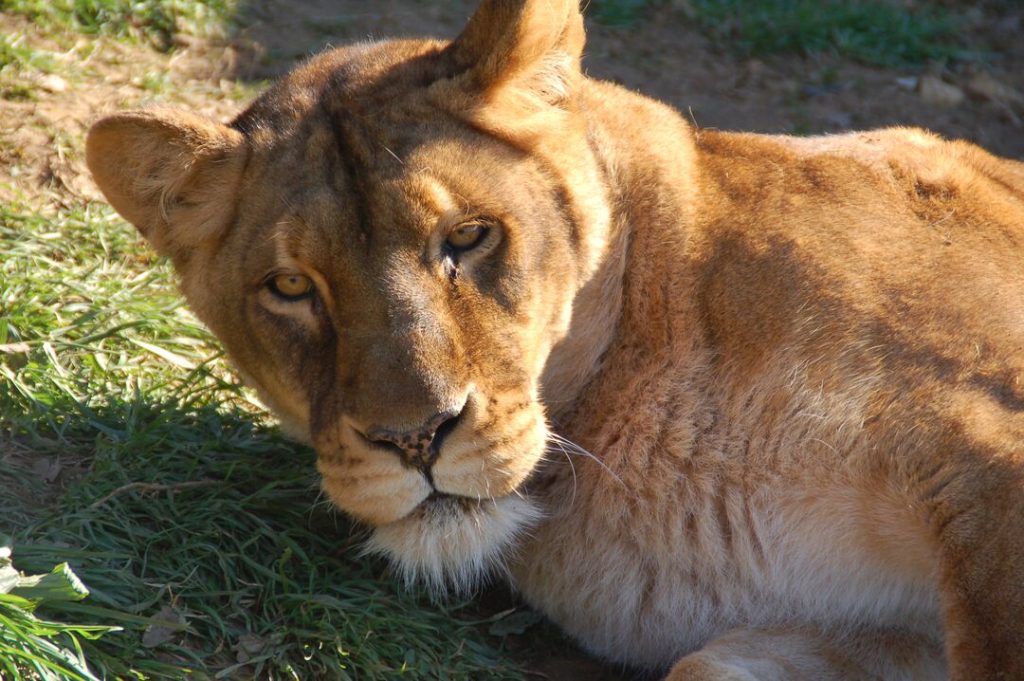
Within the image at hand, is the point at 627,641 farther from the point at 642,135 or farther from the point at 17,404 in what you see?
the point at 17,404

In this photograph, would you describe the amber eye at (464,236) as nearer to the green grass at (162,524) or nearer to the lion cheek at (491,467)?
the lion cheek at (491,467)

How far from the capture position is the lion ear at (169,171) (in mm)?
3248

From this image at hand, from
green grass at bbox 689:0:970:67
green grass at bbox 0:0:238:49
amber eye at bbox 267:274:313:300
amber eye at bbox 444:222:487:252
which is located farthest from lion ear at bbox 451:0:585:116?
green grass at bbox 689:0:970:67

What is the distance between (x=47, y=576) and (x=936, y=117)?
5.17 metres

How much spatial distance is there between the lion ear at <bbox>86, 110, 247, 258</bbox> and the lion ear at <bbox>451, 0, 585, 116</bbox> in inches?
24.0

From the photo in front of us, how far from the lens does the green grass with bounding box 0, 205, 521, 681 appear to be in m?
3.03

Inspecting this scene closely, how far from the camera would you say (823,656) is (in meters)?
3.24

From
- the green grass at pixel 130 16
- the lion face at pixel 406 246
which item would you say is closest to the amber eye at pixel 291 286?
the lion face at pixel 406 246

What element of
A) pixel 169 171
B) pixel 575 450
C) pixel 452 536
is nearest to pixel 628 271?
pixel 575 450

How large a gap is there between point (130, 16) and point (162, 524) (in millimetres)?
3208

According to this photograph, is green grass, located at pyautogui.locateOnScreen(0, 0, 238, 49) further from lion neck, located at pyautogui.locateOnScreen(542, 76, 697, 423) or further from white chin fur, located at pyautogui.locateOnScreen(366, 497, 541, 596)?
white chin fur, located at pyautogui.locateOnScreen(366, 497, 541, 596)

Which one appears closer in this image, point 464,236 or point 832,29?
point 464,236

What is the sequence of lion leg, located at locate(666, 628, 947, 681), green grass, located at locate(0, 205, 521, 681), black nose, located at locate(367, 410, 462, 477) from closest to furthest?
black nose, located at locate(367, 410, 462, 477)
green grass, located at locate(0, 205, 521, 681)
lion leg, located at locate(666, 628, 947, 681)

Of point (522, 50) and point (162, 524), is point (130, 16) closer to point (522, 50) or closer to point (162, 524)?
point (162, 524)
